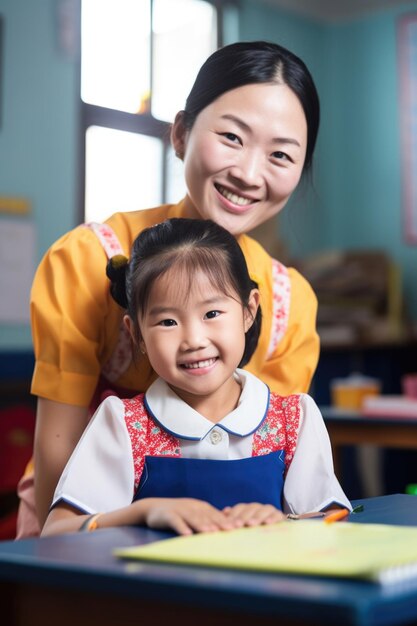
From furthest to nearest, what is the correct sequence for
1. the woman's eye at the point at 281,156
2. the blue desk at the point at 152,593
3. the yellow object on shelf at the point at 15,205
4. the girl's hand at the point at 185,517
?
the yellow object on shelf at the point at 15,205 → the woman's eye at the point at 281,156 → the girl's hand at the point at 185,517 → the blue desk at the point at 152,593

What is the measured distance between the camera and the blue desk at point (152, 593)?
2.11ft

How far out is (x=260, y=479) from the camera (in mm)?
1201

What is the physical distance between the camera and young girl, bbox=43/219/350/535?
3.86ft

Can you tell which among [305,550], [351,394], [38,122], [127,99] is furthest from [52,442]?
[127,99]

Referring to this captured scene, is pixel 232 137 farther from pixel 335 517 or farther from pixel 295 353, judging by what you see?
pixel 335 517

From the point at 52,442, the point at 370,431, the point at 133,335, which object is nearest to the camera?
the point at 133,335

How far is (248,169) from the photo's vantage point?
1.51m

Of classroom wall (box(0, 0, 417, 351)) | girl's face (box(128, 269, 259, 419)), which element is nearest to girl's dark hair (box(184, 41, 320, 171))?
girl's face (box(128, 269, 259, 419))

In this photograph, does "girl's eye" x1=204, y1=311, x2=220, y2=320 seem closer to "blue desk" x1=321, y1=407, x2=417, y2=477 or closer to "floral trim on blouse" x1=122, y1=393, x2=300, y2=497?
"floral trim on blouse" x1=122, y1=393, x2=300, y2=497

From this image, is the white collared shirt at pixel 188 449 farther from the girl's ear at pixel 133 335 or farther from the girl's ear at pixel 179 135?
the girl's ear at pixel 179 135

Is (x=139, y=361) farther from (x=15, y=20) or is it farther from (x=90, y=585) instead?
(x=15, y=20)

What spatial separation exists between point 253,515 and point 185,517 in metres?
0.06

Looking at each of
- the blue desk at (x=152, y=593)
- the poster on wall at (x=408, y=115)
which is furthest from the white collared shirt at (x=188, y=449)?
the poster on wall at (x=408, y=115)

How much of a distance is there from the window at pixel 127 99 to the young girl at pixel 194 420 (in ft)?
11.9
